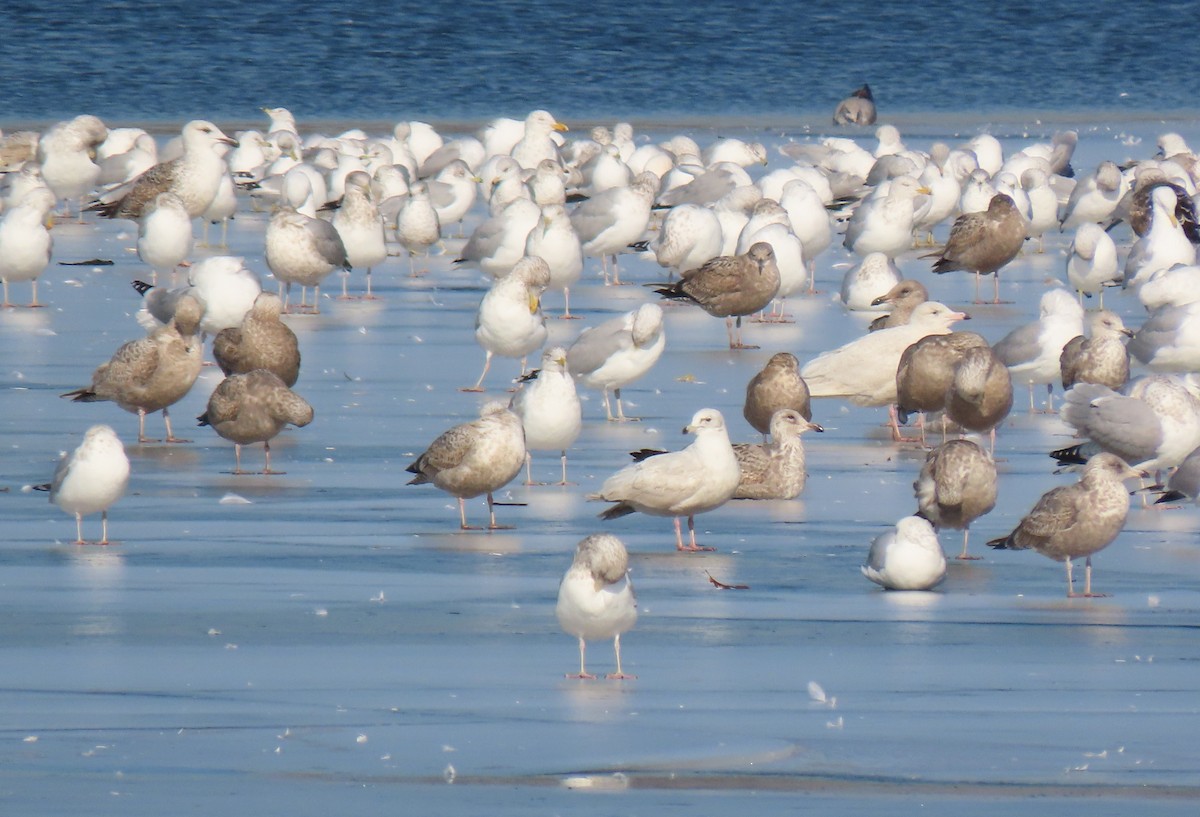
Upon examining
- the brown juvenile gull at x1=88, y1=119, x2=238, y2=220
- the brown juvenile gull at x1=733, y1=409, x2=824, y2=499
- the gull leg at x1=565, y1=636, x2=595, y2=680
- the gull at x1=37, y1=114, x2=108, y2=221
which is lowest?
the gull at x1=37, y1=114, x2=108, y2=221

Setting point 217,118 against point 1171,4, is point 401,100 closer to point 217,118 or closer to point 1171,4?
point 217,118

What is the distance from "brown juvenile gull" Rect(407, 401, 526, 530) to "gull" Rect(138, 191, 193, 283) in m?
9.45

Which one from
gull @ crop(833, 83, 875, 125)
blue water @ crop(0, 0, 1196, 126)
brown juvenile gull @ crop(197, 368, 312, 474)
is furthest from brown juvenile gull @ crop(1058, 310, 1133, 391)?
blue water @ crop(0, 0, 1196, 126)

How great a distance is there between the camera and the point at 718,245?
19391 mm

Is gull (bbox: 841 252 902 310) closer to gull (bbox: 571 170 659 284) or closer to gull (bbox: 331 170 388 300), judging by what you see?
gull (bbox: 571 170 659 284)

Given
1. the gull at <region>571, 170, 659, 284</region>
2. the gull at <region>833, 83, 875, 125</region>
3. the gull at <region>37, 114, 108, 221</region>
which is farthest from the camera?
the gull at <region>833, 83, 875, 125</region>

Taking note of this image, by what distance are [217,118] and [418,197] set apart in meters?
20.8

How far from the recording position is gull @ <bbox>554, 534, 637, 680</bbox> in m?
7.69

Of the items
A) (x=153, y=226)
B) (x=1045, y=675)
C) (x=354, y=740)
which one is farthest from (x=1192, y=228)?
(x=354, y=740)

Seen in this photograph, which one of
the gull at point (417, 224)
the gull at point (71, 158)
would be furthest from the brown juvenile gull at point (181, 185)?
the gull at point (71, 158)

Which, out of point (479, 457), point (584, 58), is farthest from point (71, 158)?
point (584, 58)

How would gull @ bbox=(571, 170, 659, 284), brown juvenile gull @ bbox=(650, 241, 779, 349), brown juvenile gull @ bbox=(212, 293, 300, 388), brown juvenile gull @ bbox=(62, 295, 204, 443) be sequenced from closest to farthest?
brown juvenile gull @ bbox=(62, 295, 204, 443), brown juvenile gull @ bbox=(212, 293, 300, 388), brown juvenile gull @ bbox=(650, 241, 779, 349), gull @ bbox=(571, 170, 659, 284)

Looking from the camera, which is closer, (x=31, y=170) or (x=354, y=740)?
(x=354, y=740)

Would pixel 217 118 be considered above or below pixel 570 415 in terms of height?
below
